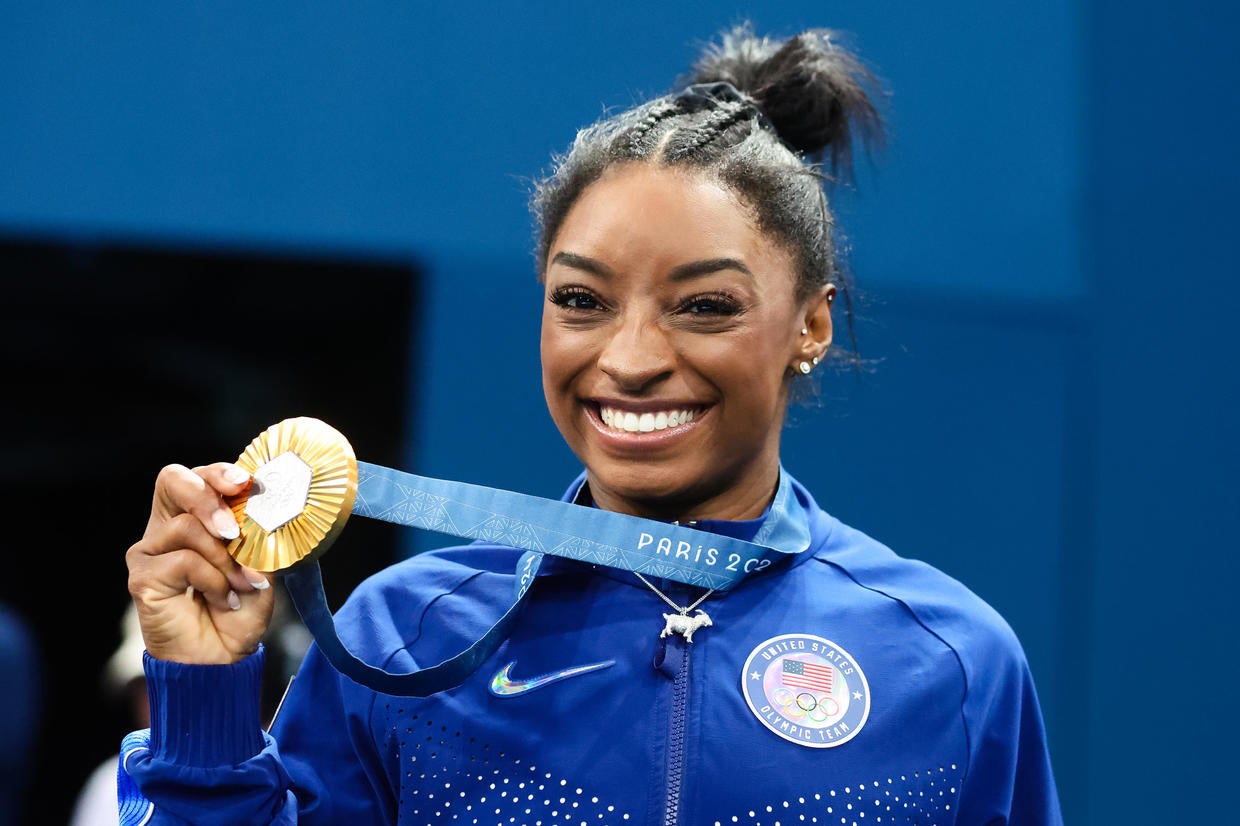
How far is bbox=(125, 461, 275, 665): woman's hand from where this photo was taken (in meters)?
1.20

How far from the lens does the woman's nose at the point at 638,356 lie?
53.6 inches

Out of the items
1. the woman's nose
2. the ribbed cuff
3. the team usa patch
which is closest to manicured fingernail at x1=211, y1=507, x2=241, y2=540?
the ribbed cuff

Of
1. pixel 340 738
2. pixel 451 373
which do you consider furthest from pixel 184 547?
pixel 451 373

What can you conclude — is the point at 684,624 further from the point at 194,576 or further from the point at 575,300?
the point at 194,576

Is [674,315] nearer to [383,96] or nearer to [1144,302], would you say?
[383,96]

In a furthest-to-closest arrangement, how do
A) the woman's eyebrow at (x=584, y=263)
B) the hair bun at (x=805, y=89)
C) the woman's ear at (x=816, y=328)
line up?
the hair bun at (x=805, y=89) < the woman's ear at (x=816, y=328) < the woman's eyebrow at (x=584, y=263)

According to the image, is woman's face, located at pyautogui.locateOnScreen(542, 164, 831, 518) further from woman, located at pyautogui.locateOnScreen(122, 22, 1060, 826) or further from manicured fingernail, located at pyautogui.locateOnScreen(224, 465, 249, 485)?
manicured fingernail, located at pyautogui.locateOnScreen(224, 465, 249, 485)

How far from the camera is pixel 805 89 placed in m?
1.74

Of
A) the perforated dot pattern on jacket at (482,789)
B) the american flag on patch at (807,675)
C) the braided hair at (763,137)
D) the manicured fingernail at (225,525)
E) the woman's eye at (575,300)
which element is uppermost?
the braided hair at (763,137)

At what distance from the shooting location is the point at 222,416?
2.77 meters

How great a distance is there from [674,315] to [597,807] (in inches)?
19.1

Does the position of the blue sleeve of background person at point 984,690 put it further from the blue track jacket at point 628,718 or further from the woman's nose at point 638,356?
the woman's nose at point 638,356

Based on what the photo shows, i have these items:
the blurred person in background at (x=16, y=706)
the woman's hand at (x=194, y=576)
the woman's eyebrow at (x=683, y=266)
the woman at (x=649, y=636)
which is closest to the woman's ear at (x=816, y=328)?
the woman at (x=649, y=636)

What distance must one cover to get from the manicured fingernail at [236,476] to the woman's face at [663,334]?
357mm
